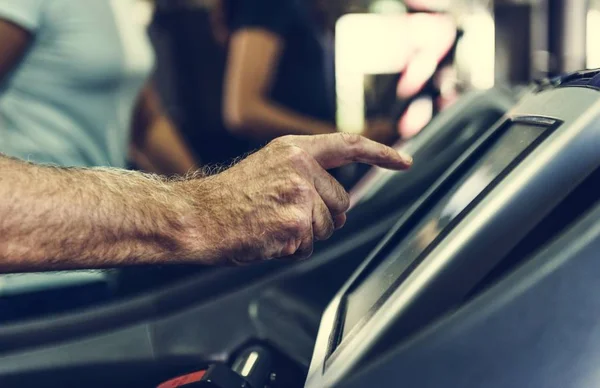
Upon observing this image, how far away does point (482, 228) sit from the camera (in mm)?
598

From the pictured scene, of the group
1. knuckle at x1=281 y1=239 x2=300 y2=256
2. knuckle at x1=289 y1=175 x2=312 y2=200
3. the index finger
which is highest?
the index finger

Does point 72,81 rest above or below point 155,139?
above

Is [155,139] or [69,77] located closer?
[69,77]

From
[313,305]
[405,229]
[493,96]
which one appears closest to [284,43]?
[493,96]

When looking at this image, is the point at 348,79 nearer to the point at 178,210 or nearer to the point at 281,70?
the point at 281,70

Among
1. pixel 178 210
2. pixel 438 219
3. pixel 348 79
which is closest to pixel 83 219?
pixel 178 210

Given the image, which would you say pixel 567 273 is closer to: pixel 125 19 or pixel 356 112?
pixel 125 19

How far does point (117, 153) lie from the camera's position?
53.0 inches

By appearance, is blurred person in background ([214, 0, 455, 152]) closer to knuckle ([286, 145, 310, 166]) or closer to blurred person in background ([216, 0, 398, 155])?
blurred person in background ([216, 0, 398, 155])

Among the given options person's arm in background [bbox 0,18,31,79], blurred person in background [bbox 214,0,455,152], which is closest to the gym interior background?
blurred person in background [bbox 214,0,455,152]

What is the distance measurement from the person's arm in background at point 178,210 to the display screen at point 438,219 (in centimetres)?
7

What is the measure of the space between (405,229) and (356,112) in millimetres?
3760

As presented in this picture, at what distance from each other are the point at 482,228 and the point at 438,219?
0.13 m

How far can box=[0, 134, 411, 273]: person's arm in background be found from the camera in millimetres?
643
